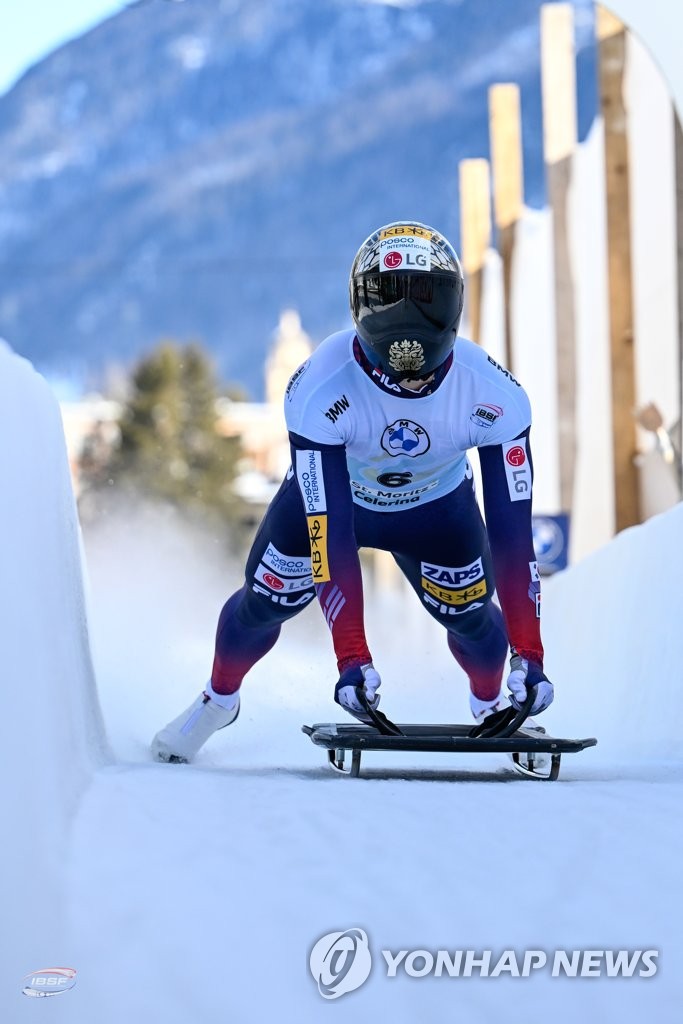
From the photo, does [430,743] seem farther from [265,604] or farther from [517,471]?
[265,604]

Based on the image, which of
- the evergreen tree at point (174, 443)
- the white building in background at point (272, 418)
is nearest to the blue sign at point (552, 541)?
the evergreen tree at point (174, 443)

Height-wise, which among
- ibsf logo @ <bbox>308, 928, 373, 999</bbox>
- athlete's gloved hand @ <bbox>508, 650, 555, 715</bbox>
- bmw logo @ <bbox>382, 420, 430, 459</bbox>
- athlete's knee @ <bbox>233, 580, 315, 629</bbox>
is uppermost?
bmw logo @ <bbox>382, 420, 430, 459</bbox>

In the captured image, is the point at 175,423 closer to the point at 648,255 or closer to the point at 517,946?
the point at 648,255

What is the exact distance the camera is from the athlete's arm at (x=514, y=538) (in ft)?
14.9

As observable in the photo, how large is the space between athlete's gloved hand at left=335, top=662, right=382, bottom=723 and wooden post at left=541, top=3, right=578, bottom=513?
14.6 m

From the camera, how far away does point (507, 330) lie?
20938 mm

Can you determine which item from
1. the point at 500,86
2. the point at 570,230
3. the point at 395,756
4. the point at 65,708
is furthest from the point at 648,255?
the point at 65,708

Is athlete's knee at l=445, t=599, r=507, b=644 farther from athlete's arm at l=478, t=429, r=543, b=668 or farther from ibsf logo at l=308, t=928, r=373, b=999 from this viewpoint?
ibsf logo at l=308, t=928, r=373, b=999

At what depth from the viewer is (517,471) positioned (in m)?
4.77

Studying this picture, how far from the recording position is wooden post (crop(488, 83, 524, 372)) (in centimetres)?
1995

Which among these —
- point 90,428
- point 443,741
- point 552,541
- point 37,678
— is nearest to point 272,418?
point 90,428

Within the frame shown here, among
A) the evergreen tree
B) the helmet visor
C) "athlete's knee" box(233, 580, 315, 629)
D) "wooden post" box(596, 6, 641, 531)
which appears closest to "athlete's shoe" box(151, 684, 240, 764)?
"athlete's knee" box(233, 580, 315, 629)

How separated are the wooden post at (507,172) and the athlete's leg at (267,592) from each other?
1536 centimetres

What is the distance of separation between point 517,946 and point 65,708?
1390 mm
